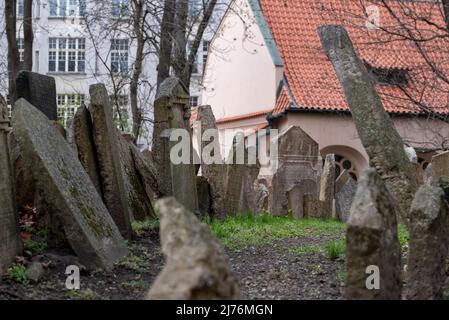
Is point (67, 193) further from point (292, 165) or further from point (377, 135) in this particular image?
point (292, 165)

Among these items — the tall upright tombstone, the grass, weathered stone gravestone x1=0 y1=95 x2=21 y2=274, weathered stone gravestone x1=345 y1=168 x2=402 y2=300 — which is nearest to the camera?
weathered stone gravestone x1=345 y1=168 x2=402 y2=300

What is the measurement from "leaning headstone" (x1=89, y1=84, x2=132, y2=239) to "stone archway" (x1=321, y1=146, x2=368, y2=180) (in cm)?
1954

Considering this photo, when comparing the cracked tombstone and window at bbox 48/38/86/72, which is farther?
window at bbox 48/38/86/72

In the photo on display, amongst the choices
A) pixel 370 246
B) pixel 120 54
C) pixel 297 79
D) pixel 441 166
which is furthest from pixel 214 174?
pixel 297 79

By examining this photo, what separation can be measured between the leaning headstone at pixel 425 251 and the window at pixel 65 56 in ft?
127

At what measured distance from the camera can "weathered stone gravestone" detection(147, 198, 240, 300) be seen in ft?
11.6

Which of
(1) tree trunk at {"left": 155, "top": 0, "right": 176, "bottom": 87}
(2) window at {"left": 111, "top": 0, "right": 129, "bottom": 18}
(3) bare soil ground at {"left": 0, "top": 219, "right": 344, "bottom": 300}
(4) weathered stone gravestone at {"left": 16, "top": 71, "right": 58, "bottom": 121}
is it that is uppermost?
(2) window at {"left": 111, "top": 0, "right": 129, "bottom": 18}

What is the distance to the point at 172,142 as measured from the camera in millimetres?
9688

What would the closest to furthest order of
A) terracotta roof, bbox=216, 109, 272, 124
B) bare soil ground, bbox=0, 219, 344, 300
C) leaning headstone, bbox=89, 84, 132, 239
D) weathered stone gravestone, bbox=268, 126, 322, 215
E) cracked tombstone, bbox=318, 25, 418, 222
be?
bare soil ground, bbox=0, 219, 344, 300 < cracked tombstone, bbox=318, 25, 418, 222 < leaning headstone, bbox=89, 84, 132, 239 < weathered stone gravestone, bbox=268, 126, 322, 215 < terracotta roof, bbox=216, 109, 272, 124

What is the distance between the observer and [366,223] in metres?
4.42

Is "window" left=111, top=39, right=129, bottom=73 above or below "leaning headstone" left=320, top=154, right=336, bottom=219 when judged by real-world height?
above

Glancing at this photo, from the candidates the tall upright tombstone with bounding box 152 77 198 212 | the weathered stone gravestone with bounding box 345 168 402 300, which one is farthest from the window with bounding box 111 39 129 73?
the weathered stone gravestone with bounding box 345 168 402 300

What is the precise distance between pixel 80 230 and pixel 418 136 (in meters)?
22.6

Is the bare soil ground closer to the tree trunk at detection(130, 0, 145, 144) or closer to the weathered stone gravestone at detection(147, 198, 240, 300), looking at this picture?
the weathered stone gravestone at detection(147, 198, 240, 300)
